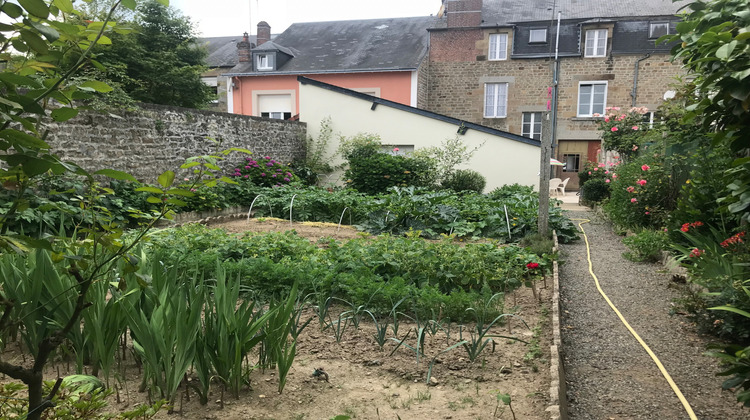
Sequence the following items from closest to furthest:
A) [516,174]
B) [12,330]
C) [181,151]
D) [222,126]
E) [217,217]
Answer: [12,330], [217,217], [181,151], [222,126], [516,174]

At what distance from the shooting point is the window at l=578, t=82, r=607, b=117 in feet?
65.9

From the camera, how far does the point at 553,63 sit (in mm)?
19516

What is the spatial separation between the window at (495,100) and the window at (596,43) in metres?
3.42

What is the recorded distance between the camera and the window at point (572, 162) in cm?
2081

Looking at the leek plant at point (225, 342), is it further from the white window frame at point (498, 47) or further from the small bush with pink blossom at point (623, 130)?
the white window frame at point (498, 47)

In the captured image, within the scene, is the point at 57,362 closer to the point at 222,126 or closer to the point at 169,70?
the point at 222,126

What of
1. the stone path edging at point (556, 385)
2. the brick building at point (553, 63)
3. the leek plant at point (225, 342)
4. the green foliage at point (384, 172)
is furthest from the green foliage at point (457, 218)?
the brick building at point (553, 63)

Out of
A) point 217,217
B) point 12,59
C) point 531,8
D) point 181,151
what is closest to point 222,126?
point 181,151

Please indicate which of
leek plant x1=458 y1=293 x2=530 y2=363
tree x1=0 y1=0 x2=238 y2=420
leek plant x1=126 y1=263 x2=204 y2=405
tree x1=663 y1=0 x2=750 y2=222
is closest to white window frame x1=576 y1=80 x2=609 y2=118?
leek plant x1=458 y1=293 x2=530 y2=363

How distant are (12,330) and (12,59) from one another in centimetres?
226

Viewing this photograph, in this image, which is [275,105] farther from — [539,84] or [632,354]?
[632,354]

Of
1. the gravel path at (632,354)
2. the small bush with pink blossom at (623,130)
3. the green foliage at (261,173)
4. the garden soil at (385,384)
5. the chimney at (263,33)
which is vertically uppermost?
the chimney at (263,33)

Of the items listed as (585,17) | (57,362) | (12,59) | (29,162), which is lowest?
(57,362)

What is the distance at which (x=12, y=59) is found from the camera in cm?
134
